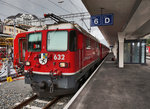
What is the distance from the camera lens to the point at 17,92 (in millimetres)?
5406

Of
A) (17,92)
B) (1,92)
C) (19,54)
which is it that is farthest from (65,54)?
(19,54)

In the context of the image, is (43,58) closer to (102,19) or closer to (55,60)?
(55,60)

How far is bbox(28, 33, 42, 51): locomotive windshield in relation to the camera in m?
4.60

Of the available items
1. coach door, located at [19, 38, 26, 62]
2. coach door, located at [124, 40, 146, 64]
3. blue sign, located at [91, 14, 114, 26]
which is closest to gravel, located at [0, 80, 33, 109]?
coach door, located at [19, 38, 26, 62]

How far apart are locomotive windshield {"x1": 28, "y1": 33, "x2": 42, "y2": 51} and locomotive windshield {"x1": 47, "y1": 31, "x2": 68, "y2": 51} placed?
46 centimetres

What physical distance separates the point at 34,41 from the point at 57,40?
1173 mm

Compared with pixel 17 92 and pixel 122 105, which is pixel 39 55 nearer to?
pixel 17 92

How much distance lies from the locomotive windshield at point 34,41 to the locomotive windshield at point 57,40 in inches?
18.2

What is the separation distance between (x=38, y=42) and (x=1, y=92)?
10.8ft

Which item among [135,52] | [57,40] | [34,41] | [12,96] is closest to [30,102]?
[12,96]

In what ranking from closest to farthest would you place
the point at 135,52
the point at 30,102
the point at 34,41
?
the point at 30,102 < the point at 34,41 < the point at 135,52

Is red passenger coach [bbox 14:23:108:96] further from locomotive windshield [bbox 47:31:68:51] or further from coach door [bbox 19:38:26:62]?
coach door [bbox 19:38:26:62]

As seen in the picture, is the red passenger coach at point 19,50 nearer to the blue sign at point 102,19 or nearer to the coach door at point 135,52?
the blue sign at point 102,19

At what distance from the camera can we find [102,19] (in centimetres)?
695
